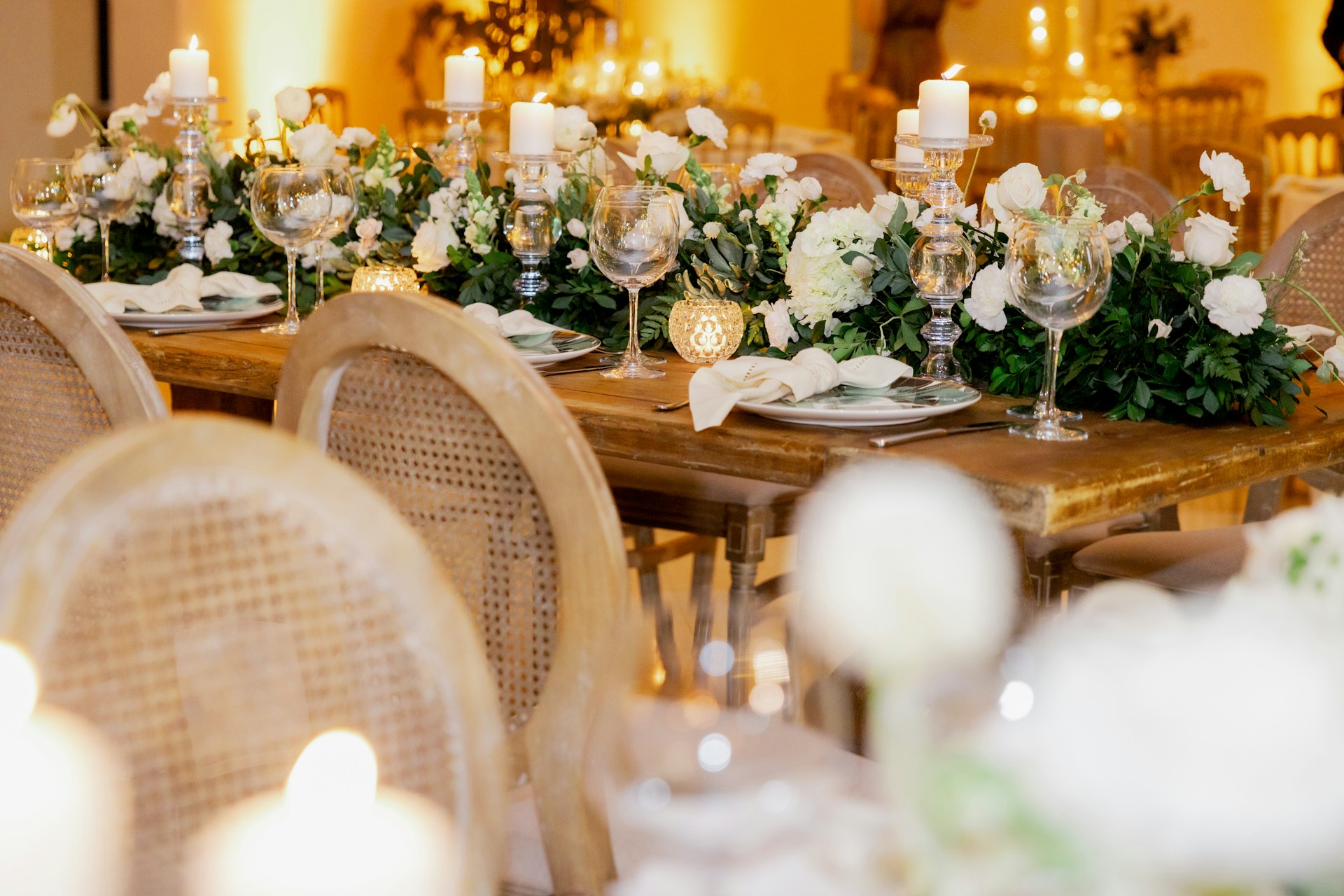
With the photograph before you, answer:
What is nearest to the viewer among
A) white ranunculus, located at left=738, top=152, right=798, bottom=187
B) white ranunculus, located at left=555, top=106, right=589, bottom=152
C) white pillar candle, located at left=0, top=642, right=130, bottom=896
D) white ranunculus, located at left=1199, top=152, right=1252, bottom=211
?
white pillar candle, located at left=0, top=642, right=130, bottom=896

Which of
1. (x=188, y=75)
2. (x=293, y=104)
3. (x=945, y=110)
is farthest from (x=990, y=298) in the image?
(x=188, y=75)

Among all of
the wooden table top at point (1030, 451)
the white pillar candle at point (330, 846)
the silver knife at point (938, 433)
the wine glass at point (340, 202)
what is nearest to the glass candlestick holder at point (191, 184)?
the wine glass at point (340, 202)

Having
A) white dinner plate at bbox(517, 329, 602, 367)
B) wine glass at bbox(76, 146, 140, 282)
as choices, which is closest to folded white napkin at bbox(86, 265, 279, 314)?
wine glass at bbox(76, 146, 140, 282)

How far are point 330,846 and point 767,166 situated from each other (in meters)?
1.52

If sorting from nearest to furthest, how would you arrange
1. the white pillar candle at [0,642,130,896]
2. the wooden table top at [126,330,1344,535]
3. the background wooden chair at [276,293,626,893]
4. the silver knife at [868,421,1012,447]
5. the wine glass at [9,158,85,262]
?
the white pillar candle at [0,642,130,896], the background wooden chair at [276,293,626,893], the wooden table top at [126,330,1344,535], the silver knife at [868,421,1012,447], the wine glass at [9,158,85,262]

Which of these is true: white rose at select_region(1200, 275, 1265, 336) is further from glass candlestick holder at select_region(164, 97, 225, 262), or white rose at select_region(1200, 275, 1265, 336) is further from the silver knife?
glass candlestick holder at select_region(164, 97, 225, 262)

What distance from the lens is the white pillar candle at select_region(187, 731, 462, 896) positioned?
583 mm

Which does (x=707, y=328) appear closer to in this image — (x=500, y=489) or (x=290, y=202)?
(x=290, y=202)

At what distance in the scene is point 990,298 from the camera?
1.66m

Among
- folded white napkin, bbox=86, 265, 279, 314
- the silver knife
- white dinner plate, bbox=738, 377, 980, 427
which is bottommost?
the silver knife

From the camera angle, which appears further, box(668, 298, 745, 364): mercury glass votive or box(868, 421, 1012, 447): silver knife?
box(668, 298, 745, 364): mercury glass votive

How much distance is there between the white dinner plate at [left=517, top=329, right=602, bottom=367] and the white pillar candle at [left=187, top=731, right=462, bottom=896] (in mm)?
1179

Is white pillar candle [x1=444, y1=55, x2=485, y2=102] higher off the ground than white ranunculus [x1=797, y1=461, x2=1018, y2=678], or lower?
higher

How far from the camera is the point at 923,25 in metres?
7.97
